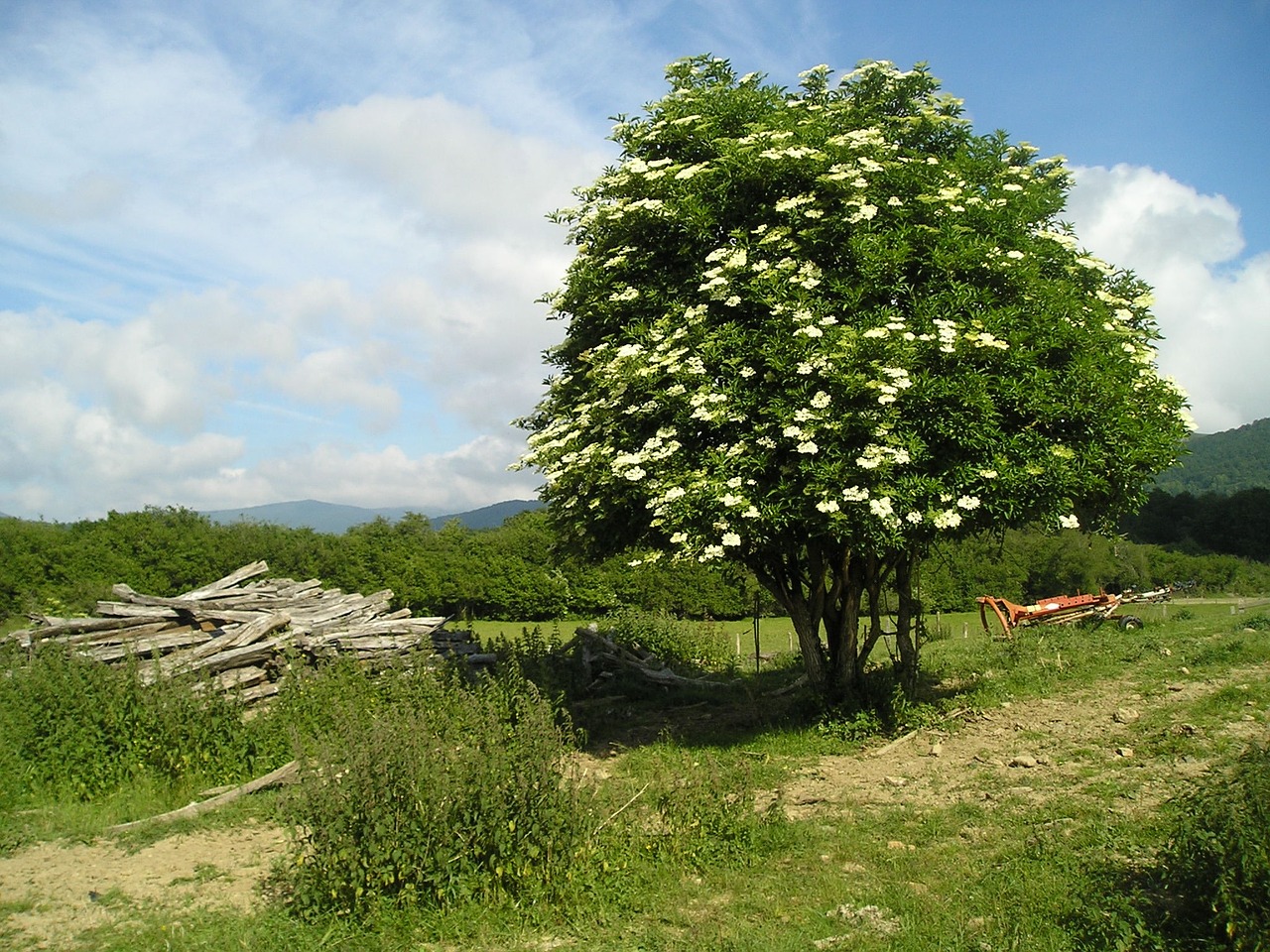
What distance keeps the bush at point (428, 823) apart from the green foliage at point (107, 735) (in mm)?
3675

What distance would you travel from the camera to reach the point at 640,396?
9.58 m

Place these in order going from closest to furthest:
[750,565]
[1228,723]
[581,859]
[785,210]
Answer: [581,859], [1228,723], [785,210], [750,565]

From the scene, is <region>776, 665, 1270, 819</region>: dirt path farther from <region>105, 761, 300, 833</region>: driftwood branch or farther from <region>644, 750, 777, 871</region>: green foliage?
<region>105, 761, 300, 833</region>: driftwood branch

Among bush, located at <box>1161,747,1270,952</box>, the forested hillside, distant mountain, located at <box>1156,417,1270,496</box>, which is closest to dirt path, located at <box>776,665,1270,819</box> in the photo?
bush, located at <box>1161,747,1270,952</box>

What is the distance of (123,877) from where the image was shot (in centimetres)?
709

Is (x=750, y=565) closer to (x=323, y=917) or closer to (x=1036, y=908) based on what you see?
(x=1036, y=908)

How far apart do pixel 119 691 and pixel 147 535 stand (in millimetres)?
18630

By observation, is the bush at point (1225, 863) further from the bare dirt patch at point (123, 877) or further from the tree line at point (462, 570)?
the tree line at point (462, 570)

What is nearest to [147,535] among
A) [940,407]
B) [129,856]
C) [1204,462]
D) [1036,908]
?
[129,856]

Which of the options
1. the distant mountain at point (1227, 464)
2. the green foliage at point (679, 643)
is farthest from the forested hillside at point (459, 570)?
the distant mountain at point (1227, 464)

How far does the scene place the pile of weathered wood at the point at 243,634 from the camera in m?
11.2

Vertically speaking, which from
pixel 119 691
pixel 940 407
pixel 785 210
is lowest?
pixel 119 691

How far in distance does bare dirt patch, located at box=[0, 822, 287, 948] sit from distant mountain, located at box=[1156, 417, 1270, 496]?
6330 centimetres

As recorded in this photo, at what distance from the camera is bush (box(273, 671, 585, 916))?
5879 mm
